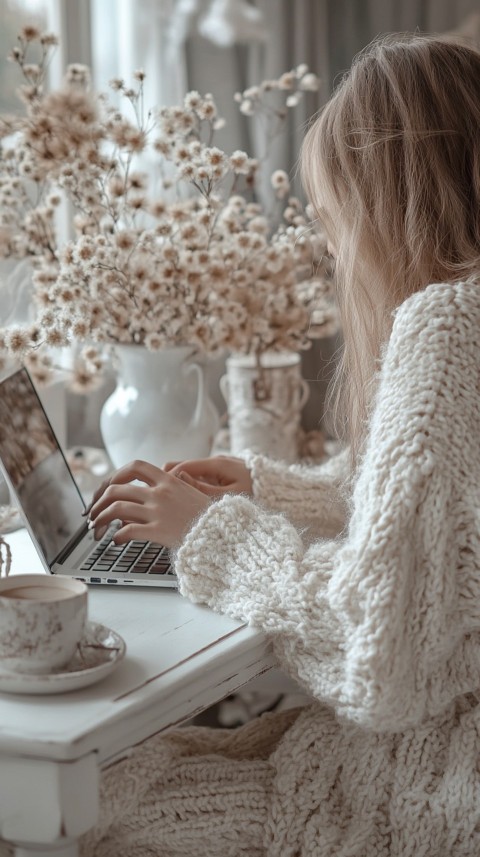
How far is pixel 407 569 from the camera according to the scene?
2.57 ft

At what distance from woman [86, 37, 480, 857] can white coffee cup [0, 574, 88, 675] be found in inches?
7.3

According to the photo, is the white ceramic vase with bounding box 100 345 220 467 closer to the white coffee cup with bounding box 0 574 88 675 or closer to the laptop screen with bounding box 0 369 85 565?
the laptop screen with bounding box 0 369 85 565

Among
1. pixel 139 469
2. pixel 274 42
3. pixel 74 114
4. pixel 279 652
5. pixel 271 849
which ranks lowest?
pixel 271 849

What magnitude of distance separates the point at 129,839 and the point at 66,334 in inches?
21.9

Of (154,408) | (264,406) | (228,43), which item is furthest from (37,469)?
(228,43)

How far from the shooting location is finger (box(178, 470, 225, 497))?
1.11 meters

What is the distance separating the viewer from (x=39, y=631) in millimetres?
701

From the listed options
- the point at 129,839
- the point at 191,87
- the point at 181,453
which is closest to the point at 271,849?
the point at 129,839

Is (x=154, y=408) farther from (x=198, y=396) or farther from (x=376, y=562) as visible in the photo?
(x=376, y=562)

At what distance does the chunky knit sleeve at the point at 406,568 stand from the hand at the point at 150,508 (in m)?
0.12

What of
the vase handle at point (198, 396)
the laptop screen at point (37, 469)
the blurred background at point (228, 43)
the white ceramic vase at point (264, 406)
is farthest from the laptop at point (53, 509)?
the blurred background at point (228, 43)

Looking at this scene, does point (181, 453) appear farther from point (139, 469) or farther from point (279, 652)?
point (279, 652)

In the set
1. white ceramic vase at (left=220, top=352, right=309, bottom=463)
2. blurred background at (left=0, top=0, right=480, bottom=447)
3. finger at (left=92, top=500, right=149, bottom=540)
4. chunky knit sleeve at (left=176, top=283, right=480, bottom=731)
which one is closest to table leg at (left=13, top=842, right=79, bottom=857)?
chunky knit sleeve at (left=176, top=283, right=480, bottom=731)

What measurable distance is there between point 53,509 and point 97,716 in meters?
0.39
